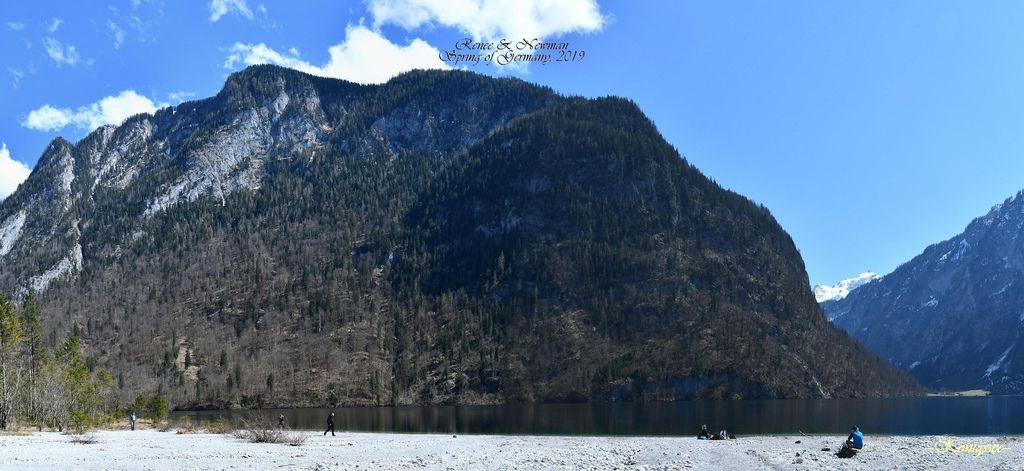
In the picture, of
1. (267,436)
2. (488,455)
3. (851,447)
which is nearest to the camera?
(488,455)

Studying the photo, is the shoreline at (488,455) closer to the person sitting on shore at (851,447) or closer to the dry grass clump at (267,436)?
the person sitting on shore at (851,447)

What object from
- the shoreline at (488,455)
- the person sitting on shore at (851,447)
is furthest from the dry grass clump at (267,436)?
the person sitting on shore at (851,447)

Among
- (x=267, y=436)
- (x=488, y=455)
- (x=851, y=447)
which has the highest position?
(x=267, y=436)

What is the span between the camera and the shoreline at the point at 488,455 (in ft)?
147

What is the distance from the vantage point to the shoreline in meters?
44.7

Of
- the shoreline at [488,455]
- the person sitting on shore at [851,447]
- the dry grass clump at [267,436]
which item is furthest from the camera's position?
the dry grass clump at [267,436]

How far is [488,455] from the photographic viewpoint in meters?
52.8

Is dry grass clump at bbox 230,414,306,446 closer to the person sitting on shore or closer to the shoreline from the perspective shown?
the shoreline

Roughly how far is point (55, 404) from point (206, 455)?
37.7m

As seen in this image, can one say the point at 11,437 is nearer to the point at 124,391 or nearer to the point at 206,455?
the point at 206,455

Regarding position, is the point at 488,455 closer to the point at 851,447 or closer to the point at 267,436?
the point at 267,436

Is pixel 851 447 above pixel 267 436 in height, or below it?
below

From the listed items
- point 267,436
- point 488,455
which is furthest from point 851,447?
point 267,436

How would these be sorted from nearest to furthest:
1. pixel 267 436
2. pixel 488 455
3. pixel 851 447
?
pixel 488 455 < pixel 851 447 < pixel 267 436
